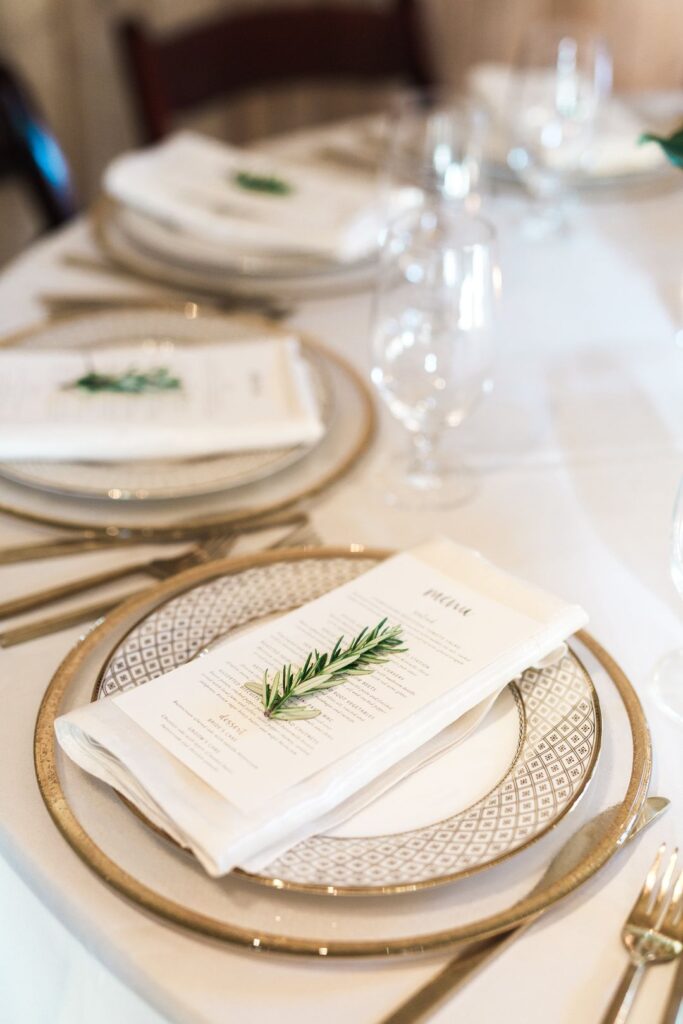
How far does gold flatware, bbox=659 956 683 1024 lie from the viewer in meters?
0.50

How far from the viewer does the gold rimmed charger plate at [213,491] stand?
0.84 metres

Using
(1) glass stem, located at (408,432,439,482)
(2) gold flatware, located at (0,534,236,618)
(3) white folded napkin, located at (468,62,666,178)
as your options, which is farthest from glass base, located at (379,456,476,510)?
(3) white folded napkin, located at (468,62,666,178)

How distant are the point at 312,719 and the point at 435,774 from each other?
0.23ft

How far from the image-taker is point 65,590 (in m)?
0.76

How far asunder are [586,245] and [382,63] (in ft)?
2.52

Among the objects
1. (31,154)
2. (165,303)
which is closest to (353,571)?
(165,303)

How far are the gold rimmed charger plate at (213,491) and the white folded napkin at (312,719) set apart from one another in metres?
0.19

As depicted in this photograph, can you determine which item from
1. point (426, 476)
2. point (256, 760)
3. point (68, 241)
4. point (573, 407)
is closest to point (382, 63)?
point (68, 241)

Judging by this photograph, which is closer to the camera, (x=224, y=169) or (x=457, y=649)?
(x=457, y=649)

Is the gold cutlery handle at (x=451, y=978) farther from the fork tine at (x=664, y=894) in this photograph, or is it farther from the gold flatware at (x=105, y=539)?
the gold flatware at (x=105, y=539)

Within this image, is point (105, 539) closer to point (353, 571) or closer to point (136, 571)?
point (136, 571)

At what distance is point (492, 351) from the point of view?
88 centimetres

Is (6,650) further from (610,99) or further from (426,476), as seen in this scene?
(610,99)

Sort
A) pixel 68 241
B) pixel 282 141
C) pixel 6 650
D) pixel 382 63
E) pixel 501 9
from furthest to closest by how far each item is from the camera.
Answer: pixel 501 9, pixel 382 63, pixel 282 141, pixel 68 241, pixel 6 650
